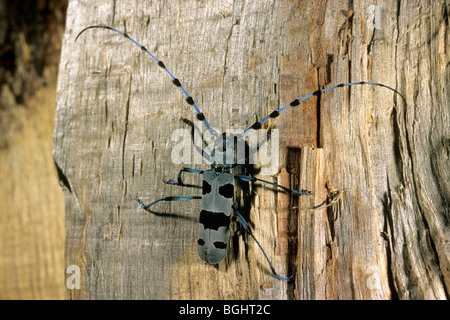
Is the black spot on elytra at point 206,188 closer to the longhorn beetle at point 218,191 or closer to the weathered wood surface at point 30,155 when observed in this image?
the longhorn beetle at point 218,191

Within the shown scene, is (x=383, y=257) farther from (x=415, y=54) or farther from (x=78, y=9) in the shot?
(x=78, y=9)

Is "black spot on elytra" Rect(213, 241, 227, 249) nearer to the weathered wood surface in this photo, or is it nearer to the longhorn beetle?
the longhorn beetle

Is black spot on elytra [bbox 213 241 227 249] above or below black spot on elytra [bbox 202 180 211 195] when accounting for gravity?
below

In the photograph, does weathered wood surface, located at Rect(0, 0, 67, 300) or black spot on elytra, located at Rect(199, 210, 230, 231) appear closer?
black spot on elytra, located at Rect(199, 210, 230, 231)

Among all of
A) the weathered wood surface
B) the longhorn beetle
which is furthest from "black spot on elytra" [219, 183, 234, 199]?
the weathered wood surface

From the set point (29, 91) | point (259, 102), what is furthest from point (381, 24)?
point (29, 91)

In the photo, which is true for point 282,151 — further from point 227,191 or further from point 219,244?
point 219,244
